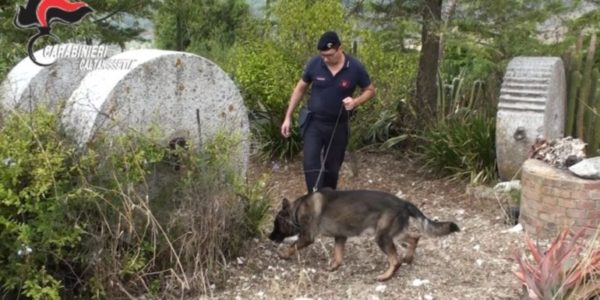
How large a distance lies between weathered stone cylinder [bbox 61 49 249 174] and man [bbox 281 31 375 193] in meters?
0.53

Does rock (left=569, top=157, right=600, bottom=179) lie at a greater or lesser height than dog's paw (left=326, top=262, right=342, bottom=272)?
greater

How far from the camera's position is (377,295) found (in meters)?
4.82

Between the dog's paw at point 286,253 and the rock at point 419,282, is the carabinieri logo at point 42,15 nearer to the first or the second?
the dog's paw at point 286,253

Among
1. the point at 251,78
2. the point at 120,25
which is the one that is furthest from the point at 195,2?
the point at 251,78

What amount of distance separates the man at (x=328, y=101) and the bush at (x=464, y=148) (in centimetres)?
197

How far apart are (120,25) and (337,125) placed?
12.9 metres

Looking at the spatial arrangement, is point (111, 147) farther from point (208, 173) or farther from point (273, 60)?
point (273, 60)

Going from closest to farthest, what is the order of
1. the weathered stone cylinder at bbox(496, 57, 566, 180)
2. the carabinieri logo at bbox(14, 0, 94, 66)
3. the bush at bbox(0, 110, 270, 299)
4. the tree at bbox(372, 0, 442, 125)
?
the bush at bbox(0, 110, 270, 299) → the weathered stone cylinder at bbox(496, 57, 566, 180) → the carabinieri logo at bbox(14, 0, 94, 66) → the tree at bbox(372, 0, 442, 125)

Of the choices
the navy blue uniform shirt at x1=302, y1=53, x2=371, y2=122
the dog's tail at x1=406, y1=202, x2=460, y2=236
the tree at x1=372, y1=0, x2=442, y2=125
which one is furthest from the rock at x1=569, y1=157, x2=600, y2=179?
the tree at x1=372, y1=0, x2=442, y2=125

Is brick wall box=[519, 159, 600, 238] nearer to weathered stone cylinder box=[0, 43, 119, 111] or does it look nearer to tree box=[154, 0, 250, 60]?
weathered stone cylinder box=[0, 43, 119, 111]

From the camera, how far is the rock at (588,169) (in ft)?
18.9

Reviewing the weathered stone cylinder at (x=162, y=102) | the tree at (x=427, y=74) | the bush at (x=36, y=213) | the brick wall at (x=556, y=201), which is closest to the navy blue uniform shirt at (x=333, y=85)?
the weathered stone cylinder at (x=162, y=102)

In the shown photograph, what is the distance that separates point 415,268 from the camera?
5.42 m

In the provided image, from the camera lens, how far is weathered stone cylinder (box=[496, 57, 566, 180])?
7086mm
